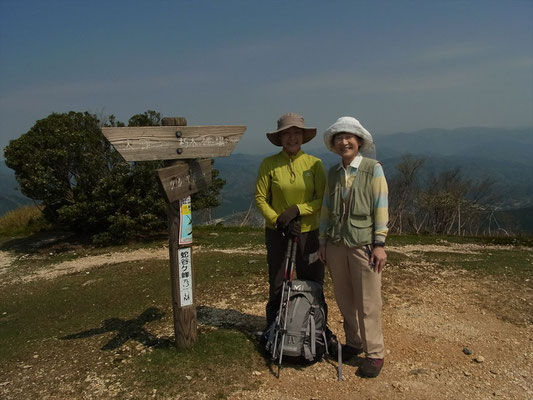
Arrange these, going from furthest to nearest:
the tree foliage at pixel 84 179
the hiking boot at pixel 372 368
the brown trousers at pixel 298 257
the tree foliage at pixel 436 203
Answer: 1. the tree foliage at pixel 436 203
2. the tree foliage at pixel 84 179
3. the brown trousers at pixel 298 257
4. the hiking boot at pixel 372 368

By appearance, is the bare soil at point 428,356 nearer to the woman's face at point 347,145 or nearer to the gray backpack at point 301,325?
the gray backpack at point 301,325

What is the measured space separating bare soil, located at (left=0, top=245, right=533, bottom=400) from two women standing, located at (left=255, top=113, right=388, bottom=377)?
377mm

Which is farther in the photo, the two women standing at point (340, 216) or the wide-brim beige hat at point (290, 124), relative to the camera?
the wide-brim beige hat at point (290, 124)

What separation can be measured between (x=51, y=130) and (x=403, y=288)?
12194 millimetres

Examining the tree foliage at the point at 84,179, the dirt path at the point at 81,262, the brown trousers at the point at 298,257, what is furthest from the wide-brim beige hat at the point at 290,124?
the tree foliage at the point at 84,179

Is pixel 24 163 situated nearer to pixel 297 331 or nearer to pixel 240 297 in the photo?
pixel 240 297

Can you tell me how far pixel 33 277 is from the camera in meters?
9.91

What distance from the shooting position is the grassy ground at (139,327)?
4.18 metres

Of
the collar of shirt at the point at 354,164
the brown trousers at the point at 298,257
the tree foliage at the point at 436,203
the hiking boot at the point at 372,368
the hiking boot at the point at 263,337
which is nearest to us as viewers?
the collar of shirt at the point at 354,164

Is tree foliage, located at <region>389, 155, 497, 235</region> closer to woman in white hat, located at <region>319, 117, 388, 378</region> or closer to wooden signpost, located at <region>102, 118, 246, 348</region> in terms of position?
woman in white hat, located at <region>319, 117, 388, 378</region>

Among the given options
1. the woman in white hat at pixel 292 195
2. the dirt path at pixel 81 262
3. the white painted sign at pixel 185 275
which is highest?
the woman in white hat at pixel 292 195

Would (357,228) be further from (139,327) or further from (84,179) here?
(84,179)

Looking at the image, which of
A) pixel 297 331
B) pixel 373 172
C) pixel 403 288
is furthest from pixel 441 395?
pixel 403 288

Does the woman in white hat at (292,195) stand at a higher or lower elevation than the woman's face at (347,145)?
lower
